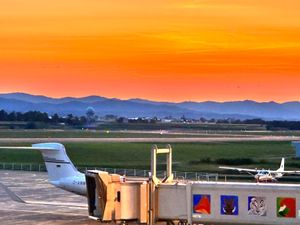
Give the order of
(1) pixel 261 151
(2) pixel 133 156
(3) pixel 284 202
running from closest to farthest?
(3) pixel 284 202
(2) pixel 133 156
(1) pixel 261 151

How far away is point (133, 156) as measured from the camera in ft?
492

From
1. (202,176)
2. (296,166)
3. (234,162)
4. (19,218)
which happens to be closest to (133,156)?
(234,162)

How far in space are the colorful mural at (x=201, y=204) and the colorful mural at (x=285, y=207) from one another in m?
2.65

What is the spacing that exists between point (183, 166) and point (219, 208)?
92096 mm

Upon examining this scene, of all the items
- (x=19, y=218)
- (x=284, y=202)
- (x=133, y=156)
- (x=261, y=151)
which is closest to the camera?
(x=284, y=202)

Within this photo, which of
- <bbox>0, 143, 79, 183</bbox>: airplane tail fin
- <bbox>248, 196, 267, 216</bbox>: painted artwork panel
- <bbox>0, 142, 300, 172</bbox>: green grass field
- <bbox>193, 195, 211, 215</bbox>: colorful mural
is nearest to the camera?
<bbox>248, 196, 267, 216</bbox>: painted artwork panel

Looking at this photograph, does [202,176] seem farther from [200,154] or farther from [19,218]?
[200,154]

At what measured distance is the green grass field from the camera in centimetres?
12594

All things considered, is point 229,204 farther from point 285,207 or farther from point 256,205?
point 285,207

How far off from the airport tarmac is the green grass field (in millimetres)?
32727

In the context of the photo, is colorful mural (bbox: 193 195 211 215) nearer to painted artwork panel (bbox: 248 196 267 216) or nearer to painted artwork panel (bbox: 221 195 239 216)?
painted artwork panel (bbox: 221 195 239 216)

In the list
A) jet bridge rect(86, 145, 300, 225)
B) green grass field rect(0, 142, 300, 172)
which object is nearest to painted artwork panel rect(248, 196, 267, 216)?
jet bridge rect(86, 145, 300, 225)

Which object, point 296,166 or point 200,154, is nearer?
point 296,166

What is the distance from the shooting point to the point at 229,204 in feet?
101
